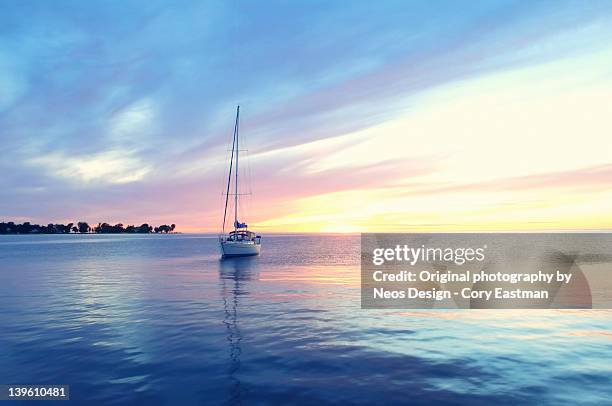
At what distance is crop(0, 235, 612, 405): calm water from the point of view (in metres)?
11.0

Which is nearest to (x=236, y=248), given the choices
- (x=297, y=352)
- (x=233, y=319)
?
(x=233, y=319)

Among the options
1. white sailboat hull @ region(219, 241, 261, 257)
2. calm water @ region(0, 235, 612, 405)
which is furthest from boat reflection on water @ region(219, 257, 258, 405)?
white sailboat hull @ region(219, 241, 261, 257)

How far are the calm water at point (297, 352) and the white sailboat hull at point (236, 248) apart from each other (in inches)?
1585

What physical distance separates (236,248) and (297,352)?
180 feet

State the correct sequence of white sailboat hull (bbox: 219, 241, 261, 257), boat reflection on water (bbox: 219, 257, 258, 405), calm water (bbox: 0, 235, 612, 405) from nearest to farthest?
calm water (bbox: 0, 235, 612, 405) → boat reflection on water (bbox: 219, 257, 258, 405) → white sailboat hull (bbox: 219, 241, 261, 257)

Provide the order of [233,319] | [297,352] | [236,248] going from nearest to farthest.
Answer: [297,352] < [233,319] < [236,248]

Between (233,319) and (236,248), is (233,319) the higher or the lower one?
the lower one

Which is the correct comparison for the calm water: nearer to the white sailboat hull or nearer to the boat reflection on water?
the boat reflection on water

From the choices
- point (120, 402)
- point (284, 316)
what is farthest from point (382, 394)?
point (284, 316)

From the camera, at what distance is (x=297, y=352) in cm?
1462

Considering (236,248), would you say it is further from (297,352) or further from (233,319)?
(297,352)

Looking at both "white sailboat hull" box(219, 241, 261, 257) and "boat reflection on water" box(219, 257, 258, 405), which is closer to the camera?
"boat reflection on water" box(219, 257, 258, 405)

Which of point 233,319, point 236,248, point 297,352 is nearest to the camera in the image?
point 297,352

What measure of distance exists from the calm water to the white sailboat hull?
40.3m
